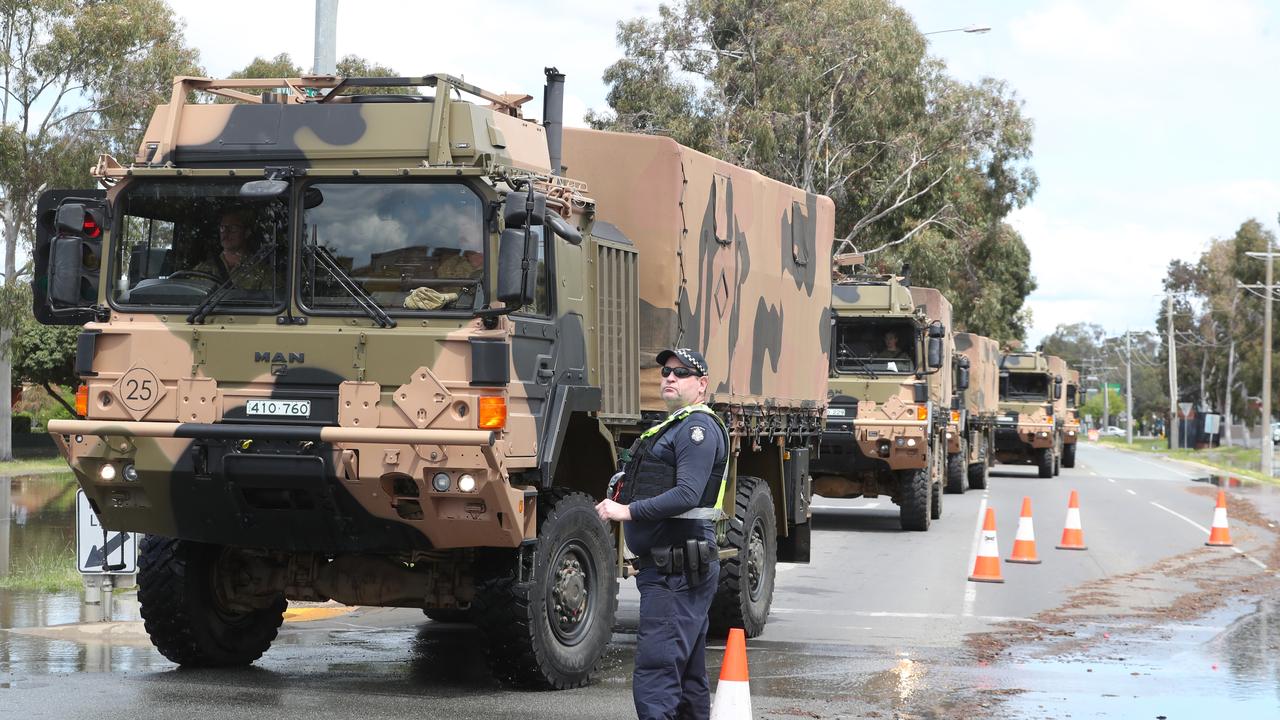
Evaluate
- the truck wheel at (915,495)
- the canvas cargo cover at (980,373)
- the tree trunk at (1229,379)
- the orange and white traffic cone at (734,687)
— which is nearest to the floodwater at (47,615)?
the orange and white traffic cone at (734,687)

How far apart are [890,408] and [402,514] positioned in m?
13.3

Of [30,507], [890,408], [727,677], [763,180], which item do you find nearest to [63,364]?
[30,507]

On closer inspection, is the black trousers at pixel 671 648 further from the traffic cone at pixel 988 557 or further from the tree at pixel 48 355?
the tree at pixel 48 355

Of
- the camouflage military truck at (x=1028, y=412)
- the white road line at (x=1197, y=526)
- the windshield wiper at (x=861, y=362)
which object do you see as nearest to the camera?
the white road line at (x=1197, y=526)

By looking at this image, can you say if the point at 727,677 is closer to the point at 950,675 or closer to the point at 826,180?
the point at 950,675

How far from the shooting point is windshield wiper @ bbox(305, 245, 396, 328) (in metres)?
8.38

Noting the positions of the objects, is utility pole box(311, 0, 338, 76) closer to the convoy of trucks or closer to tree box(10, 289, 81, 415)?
the convoy of trucks

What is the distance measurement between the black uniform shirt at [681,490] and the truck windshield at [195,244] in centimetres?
272

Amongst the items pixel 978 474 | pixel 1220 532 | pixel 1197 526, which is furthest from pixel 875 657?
pixel 978 474

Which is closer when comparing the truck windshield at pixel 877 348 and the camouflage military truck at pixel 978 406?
the truck windshield at pixel 877 348

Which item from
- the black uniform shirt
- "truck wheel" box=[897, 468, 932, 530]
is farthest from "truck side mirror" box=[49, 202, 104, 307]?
"truck wheel" box=[897, 468, 932, 530]

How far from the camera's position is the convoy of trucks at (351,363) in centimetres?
827

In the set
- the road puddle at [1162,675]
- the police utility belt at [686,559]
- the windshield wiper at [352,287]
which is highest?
the windshield wiper at [352,287]

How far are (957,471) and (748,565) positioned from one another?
2022 cm
